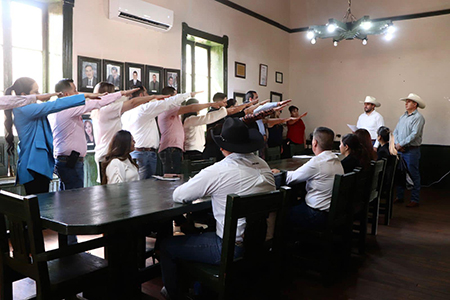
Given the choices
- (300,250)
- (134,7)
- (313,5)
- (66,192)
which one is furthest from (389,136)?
(313,5)

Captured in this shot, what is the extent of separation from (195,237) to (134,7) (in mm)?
3687

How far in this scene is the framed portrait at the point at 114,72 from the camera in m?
4.79

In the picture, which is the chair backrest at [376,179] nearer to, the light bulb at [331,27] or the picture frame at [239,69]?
the light bulb at [331,27]

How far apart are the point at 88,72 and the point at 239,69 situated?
10.4 ft

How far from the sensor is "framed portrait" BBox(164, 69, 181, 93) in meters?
5.58

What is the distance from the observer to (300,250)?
3453 millimetres

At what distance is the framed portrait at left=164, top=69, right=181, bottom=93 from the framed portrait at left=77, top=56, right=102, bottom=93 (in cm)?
109

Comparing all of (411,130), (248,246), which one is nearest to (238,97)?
(411,130)

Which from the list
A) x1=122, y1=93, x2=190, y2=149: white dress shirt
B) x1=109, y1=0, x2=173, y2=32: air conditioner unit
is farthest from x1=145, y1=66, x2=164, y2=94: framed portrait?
x1=122, y1=93, x2=190, y2=149: white dress shirt

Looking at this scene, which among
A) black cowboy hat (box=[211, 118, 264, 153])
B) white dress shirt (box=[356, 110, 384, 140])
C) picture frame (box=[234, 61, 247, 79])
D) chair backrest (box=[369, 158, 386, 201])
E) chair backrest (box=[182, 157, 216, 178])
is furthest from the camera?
picture frame (box=[234, 61, 247, 79])

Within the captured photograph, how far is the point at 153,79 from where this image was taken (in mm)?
5391

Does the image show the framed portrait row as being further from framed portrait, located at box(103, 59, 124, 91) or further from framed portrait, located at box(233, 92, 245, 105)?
framed portrait, located at box(233, 92, 245, 105)

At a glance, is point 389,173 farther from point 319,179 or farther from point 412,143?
point 319,179

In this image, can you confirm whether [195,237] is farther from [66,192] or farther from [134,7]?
[134,7]
